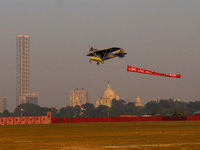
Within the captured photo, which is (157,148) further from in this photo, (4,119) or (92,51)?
(4,119)

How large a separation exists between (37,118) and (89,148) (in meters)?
105

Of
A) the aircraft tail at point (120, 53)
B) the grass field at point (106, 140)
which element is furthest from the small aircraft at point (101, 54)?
the grass field at point (106, 140)

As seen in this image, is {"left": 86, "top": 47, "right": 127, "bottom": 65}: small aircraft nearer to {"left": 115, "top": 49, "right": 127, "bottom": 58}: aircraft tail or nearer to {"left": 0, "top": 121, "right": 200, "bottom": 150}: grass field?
{"left": 115, "top": 49, "right": 127, "bottom": 58}: aircraft tail

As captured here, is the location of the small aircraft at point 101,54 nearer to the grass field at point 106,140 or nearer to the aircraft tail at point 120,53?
the aircraft tail at point 120,53

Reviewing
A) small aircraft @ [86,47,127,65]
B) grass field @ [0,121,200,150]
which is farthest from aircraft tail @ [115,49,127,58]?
grass field @ [0,121,200,150]

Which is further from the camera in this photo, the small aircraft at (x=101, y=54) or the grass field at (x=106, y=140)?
the small aircraft at (x=101, y=54)

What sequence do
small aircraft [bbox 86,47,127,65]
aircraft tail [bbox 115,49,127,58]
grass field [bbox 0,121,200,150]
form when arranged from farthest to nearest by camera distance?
aircraft tail [bbox 115,49,127,58] → small aircraft [bbox 86,47,127,65] → grass field [bbox 0,121,200,150]

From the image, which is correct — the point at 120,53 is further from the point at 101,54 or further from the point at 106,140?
the point at 106,140

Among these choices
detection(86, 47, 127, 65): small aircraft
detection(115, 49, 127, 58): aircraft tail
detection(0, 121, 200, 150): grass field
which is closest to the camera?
detection(0, 121, 200, 150): grass field

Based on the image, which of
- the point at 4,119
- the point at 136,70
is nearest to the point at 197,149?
the point at 136,70

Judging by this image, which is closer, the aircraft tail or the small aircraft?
the small aircraft

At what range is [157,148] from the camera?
28.1 meters

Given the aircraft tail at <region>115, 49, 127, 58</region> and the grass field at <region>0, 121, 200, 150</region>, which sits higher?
the aircraft tail at <region>115, 49, 127, 58</region>

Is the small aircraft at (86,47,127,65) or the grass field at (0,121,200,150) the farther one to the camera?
the small aircraft at (86,47,127,65)
